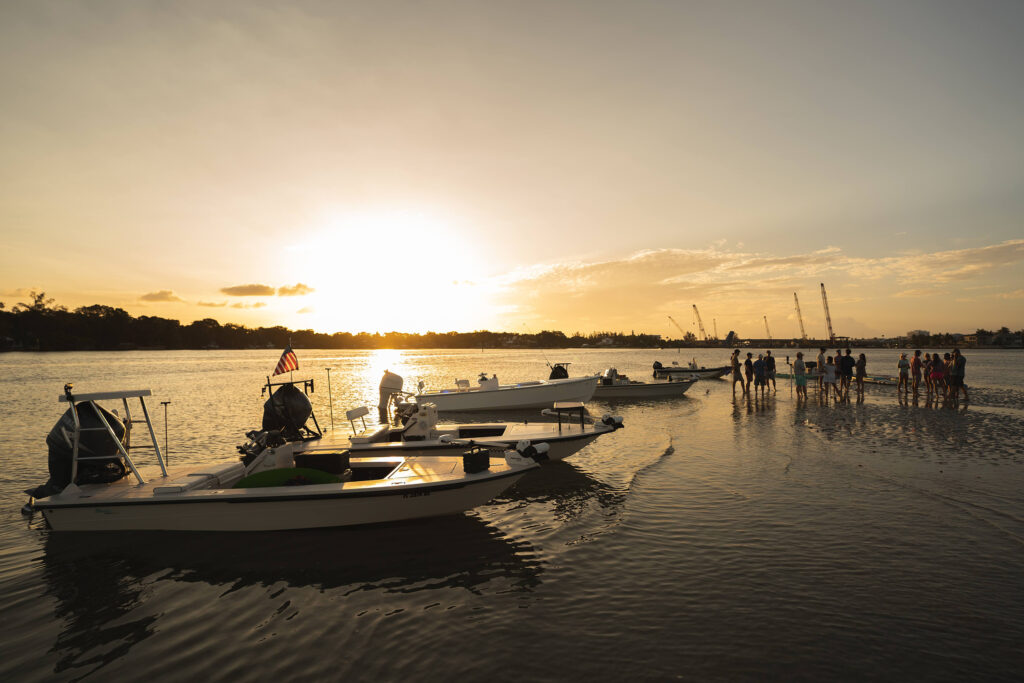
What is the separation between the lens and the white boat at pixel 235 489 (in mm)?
9102

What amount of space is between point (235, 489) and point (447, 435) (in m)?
5.84

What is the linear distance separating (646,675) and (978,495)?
10.3 m

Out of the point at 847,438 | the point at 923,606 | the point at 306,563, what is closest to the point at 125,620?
the point at 306,563

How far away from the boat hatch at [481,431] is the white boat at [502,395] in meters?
11.0

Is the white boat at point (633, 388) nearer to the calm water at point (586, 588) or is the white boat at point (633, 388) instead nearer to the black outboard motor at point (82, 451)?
the calm water at point (586, 588)

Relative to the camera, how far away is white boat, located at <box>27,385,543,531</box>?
29.9 ft

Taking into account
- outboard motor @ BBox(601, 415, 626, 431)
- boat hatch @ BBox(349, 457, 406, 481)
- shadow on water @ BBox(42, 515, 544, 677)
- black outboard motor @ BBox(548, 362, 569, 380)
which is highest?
black outboard motor @ BBox(548, 362, 569, 380)

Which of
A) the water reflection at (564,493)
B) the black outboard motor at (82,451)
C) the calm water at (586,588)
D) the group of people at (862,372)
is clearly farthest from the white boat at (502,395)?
the black outboard motor at (82,451)

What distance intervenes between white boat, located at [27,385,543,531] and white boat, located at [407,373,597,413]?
16.6m

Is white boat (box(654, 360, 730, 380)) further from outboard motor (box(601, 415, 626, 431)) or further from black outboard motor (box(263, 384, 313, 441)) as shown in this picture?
black outboard motor (box(263, 384, 313, 441))

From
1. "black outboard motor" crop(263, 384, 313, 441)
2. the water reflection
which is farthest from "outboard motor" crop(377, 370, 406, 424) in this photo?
the water reflection

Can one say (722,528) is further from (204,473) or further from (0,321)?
(0,321)

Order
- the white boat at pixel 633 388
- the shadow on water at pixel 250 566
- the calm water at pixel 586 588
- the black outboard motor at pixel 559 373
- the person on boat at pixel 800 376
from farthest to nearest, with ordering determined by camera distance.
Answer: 1. the white boat at pixel 633 388
2. the black outboard motor at pixel 559 373
3. the person on boat at pixel 800 376
4. the shadow on water at pixel 250 566
5. the calm water at pixel 586 588

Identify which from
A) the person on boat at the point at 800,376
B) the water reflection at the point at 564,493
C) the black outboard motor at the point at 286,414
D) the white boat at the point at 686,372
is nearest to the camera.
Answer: the water reflection at the point at 564,493
